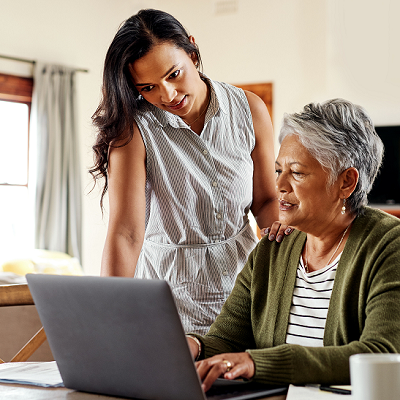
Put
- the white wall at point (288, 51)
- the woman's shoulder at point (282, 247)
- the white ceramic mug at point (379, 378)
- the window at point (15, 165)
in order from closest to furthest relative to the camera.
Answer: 1. the white ceramic mug at point (379, 378)
2. the woman's shoulder at point (282, 247)
3. the window at point (15, 165)
4. the white wall at point (288, 51)

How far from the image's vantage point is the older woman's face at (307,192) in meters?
1.40

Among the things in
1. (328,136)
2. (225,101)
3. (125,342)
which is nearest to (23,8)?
(225,101)

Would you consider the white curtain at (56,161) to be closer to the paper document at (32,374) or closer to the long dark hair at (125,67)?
the long dark hair at (125,67)

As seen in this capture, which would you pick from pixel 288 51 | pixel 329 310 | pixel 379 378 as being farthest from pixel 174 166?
pixel 288 51

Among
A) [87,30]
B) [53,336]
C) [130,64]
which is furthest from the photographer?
[87,30]

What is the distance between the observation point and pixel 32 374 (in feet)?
3.92

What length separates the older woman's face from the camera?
4.61ft

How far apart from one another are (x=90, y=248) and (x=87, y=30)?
207 cm

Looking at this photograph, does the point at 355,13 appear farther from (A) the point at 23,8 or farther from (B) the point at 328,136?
(B) the point at 328,136

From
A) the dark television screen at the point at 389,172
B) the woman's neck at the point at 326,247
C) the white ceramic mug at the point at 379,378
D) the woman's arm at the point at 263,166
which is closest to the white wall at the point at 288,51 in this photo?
the dark television screen at the point at 389,172

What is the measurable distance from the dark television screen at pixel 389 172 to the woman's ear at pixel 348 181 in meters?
4.21

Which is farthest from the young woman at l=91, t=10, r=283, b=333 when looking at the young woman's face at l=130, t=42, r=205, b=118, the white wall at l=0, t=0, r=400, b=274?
the white wall at l=0, t=0, r=400, b=274

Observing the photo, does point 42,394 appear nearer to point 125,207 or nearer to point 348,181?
point 125,207

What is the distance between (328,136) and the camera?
4.48 ft
